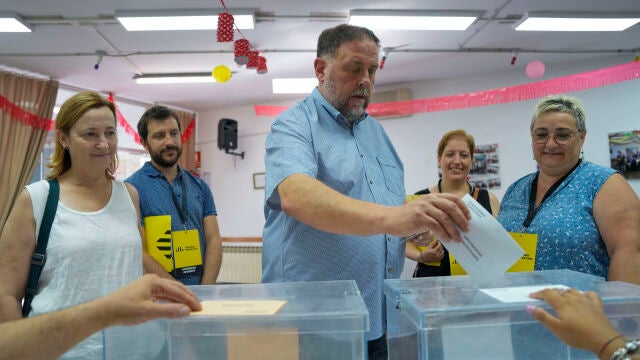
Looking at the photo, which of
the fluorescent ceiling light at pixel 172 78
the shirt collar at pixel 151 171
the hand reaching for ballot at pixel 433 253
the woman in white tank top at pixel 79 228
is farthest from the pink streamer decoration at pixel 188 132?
the hand reaching for ballot at pixel 433 253

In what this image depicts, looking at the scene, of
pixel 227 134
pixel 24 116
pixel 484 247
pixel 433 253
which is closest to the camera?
pixel 484 247

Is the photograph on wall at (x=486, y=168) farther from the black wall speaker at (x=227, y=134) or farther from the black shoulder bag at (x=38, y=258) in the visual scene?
the black shoulder bag at (x=38, y=258)

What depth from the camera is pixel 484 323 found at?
68cm

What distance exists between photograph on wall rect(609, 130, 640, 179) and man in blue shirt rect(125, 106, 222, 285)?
511 cm

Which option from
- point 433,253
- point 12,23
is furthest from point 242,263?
point 433,253

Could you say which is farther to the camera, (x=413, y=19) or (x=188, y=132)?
(x=188, y=132)

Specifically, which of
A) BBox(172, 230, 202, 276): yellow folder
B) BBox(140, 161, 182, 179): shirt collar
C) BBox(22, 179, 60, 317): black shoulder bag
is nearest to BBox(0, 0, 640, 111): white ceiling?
BBox(140, 161, 182, 179): shirt collar

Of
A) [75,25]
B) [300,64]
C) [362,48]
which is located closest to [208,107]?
[300,64]

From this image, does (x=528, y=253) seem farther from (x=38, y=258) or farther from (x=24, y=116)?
(x=24, y=116)

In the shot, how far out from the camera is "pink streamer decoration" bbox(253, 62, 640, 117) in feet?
12.6

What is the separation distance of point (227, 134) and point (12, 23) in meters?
3.24

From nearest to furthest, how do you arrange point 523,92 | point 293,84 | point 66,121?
point 66,121 → point 523,92 → point 293,84

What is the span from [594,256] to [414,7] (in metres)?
3.05

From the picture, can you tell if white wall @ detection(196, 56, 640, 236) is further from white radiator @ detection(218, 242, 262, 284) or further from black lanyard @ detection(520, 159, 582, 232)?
black lanyard @ detection(520, 159, 582, 232)
